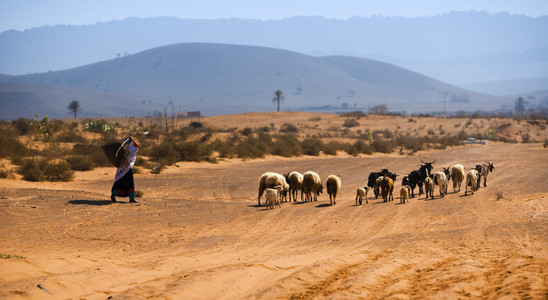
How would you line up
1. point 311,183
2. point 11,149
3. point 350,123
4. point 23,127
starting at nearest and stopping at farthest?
1. point 311,183
2. point 11,149
3. point 23,127
4. point 350,123

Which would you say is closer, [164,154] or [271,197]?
[271,197]

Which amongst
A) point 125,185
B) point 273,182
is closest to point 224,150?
point 273,182

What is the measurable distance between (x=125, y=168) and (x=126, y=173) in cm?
Result: 18

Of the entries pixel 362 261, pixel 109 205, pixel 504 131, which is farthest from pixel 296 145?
pixel 504 131

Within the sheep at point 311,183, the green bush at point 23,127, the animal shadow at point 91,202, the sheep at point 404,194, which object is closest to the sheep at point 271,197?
the sheep at point 311,183

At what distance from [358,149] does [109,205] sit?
27941 millimetres

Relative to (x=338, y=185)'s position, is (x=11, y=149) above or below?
above

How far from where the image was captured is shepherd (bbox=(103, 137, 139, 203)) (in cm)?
1791

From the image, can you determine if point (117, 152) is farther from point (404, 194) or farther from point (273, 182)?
point (404, 194)

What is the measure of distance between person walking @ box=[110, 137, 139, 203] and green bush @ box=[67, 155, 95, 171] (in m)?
8.52

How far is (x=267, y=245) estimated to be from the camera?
509 inches

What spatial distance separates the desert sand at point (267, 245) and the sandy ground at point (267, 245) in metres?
0.03

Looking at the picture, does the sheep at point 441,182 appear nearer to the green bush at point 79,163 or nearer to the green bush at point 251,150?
the green bush at point 79,163

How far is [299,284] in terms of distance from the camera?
944cm
